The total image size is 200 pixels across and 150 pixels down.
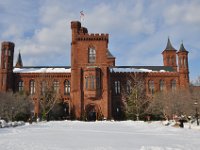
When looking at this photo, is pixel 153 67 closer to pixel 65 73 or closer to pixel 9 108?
pixel 65 73

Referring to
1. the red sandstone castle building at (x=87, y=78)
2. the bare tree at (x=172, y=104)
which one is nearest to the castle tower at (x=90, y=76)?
the red sandstone castle building at (x=87, y=78)

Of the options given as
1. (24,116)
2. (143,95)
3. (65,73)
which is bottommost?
(24,116)

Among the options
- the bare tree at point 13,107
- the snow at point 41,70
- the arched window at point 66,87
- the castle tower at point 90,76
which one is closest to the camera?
the bare tree at point 13,107

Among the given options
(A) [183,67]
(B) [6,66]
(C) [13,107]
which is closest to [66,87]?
(B) [6,66]

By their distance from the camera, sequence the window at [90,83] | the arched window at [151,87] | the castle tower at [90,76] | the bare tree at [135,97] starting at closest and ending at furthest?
the bare tree at [135,97] → the castle tower at [90,76] → the window at [90,83] → the arched window at [151,87]

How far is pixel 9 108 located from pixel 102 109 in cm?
1488

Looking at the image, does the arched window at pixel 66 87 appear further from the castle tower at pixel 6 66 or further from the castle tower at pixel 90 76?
the castle tower at pixel 6 66

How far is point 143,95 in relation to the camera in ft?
179

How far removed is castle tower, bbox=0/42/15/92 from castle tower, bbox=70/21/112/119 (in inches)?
483

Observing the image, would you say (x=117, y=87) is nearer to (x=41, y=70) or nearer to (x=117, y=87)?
(x=117, y=87)

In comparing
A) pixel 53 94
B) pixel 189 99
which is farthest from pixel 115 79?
pixel 189 99

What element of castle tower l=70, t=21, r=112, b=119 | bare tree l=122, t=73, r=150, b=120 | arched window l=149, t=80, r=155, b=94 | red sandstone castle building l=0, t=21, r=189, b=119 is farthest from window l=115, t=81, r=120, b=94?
arched window l=149, t=80, r=155, b=94

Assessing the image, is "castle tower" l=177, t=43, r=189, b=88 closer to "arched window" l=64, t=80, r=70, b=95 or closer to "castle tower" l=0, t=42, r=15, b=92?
"arched window" l=64, t=80, r=70, b=95

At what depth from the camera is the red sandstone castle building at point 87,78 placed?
48438 mm
